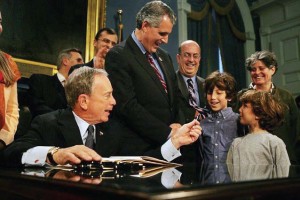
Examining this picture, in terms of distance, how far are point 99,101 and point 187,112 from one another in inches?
41.0

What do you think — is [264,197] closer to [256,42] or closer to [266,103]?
[266,103]

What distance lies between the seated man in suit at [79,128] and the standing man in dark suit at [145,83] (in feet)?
0.72

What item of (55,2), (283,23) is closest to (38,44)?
(55,2)

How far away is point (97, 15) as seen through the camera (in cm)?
443

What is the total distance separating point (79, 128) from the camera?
1.68 metres

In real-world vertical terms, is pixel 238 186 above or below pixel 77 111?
below

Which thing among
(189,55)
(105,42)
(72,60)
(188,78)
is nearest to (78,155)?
(188,78)

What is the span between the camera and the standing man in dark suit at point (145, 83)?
2115mm

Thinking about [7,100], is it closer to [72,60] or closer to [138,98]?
[138,98]

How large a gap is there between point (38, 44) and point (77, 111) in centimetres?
238

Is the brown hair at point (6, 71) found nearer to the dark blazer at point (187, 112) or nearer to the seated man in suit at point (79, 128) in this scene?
the seated man in suit at point (79, 128)

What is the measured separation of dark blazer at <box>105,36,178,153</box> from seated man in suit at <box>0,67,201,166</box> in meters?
0.20

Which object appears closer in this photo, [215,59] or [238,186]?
[238,186]

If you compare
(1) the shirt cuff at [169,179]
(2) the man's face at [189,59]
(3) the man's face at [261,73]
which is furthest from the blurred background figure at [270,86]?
(1) the shirt cuff at [169,179]
